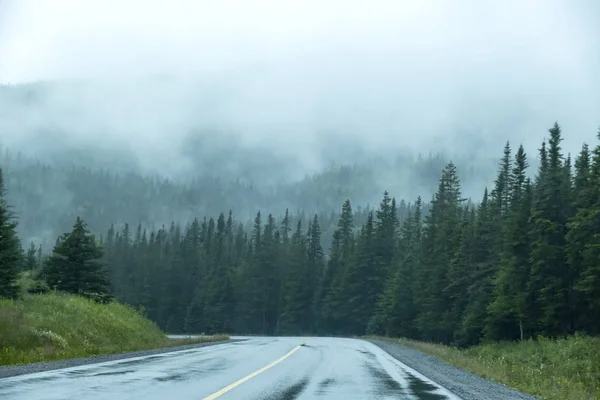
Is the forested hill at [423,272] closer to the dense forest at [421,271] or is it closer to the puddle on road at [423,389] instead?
the dense forest at [421,271]

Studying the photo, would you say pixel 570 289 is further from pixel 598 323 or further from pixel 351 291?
pixel 351 291

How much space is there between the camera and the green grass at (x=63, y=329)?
19984 mm

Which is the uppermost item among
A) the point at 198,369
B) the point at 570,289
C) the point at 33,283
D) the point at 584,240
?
the point at 584,240

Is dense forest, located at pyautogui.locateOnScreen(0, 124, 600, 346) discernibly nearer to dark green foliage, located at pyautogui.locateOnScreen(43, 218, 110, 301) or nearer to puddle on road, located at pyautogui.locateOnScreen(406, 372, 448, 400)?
dark green foliage, located at pyautogui.locateOnScreen(43, 218, 110, 301)

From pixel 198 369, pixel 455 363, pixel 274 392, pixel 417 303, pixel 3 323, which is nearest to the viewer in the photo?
pixel 274 392

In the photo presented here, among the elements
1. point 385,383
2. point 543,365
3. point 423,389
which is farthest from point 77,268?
point 423,389

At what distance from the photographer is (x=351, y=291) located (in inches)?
3391

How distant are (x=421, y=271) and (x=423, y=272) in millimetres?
409

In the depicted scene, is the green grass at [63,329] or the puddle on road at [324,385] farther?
the green grass at [63,329]

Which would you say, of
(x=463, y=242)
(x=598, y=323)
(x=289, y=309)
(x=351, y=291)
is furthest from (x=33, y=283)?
(x=289, y=309)

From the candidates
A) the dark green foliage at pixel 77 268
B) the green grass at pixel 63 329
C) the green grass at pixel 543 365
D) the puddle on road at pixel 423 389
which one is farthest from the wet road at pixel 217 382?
the dark green foliage at pixel 77 268

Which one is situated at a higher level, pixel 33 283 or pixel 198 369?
pixel 33 283

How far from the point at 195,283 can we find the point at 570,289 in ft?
280

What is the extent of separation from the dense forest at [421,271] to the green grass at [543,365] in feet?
14.4
